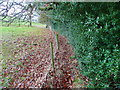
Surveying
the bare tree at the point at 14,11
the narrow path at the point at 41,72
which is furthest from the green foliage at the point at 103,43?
the bare tree at the point at 14,11

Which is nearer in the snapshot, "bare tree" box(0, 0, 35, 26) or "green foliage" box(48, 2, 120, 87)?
"green foliage" box(48, 2, 120, 87)

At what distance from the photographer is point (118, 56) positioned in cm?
222

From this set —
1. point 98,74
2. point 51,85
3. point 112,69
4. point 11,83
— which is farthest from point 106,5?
point 11,83

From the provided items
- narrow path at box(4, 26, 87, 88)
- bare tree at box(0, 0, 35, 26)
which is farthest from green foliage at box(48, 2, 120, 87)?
bare tree at box(0, 0, 35, 26)

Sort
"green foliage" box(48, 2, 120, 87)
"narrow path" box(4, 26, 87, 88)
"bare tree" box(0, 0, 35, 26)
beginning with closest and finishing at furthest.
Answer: "green foliage" box(48, 2, 120, 87)
"narrow path" box(4, 26, 87, 88)
"bare tree" box(0, 0, 35, 26)

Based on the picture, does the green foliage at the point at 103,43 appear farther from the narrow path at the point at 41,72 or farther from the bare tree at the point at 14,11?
the bare tree at the point at 14,11

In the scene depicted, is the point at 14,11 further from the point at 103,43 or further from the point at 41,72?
the point at 103,43

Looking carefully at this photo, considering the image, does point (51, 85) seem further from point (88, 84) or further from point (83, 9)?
point (83, 9)

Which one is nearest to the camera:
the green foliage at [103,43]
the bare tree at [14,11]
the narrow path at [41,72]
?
the green foliage at [103,43]

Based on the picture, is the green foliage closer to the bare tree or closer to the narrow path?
the narrow path

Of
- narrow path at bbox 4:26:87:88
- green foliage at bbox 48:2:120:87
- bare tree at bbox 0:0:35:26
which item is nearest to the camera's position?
green foliage at bbox 48:2:120:87

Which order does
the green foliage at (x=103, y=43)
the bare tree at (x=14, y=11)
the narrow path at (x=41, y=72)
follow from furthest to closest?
the bare tree at (x=14, y=11), the narrow path at (x=41, y=72), the green foliage at (x=103, y=43)

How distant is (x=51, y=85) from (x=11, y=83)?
5.50 feet

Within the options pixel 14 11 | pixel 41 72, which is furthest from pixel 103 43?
pixel 14 11
